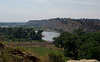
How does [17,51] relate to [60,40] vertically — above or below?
above

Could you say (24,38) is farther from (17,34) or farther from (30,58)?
(30,58)

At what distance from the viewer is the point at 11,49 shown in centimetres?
653

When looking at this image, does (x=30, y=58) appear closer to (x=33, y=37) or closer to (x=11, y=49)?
(x=11, y=49)

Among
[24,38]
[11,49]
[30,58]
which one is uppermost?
[11,49]

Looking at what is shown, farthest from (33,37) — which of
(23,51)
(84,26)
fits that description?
(23,51)

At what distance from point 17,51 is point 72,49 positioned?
3313 centimetres

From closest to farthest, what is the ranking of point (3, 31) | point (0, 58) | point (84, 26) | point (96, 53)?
point (0, 58) → point (96, 53) → point (3, 31) → point (84, 26)

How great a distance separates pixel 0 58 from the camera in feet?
18.0

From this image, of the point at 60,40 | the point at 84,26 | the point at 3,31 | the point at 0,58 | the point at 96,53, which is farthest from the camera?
the point at 84,26

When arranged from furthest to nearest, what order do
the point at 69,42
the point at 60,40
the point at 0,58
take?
the point at 60,40 → the point at 69,42 → the point at 0,58

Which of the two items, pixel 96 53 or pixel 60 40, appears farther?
pixel 60 40

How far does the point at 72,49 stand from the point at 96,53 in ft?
46.5

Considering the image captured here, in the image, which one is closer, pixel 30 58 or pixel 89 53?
pixel 30 58

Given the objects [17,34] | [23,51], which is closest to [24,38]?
[17,34]
